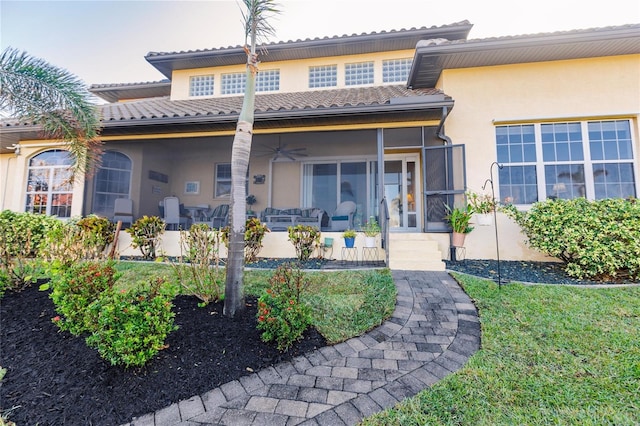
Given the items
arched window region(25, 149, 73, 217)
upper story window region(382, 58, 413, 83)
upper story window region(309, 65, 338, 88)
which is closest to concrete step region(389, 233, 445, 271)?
upper story window region(382, 58, 413, 83)

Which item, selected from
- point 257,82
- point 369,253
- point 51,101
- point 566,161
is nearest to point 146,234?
point 51,101

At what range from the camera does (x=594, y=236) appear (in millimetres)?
4605

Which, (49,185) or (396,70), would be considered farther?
(396,70)

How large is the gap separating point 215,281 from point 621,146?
8785 mm

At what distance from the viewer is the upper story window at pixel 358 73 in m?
9.13

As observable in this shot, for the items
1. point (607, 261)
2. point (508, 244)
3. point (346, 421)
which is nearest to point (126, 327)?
point (346, 421)

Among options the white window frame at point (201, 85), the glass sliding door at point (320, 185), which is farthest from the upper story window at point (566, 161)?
the white window frame at point (201, 85)

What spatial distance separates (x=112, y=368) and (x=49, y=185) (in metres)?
9.00

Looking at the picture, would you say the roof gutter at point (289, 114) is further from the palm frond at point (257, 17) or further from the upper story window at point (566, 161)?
the palm frond at point (257, 17)

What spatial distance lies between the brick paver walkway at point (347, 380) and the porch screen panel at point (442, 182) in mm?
3397

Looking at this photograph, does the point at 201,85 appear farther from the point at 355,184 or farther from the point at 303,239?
the point at 303,239

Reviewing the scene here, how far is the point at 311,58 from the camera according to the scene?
938 cm

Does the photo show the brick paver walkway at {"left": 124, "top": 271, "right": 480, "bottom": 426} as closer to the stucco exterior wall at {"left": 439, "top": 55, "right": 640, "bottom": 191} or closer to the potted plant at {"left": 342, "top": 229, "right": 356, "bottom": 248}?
the potted plant at {"left": 342, "top": 229, "right": 356, "bottom": 248}

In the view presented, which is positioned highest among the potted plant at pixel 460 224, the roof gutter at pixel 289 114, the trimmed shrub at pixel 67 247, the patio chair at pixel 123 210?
the roof gutter at pixel 289 114
